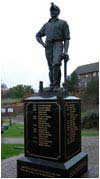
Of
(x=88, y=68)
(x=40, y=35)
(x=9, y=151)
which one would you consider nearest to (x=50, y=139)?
(x=40, y=35)

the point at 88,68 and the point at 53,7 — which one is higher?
the point at 88,68

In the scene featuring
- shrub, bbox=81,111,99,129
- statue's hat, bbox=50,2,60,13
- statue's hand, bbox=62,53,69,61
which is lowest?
shrub, bbox=81,111,99,129

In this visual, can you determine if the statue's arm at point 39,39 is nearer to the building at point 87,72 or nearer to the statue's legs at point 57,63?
the statue's legs at point 57,63

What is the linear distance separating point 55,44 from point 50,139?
94.3 inches

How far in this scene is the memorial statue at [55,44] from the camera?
746 cm

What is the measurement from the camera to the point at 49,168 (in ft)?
22.4

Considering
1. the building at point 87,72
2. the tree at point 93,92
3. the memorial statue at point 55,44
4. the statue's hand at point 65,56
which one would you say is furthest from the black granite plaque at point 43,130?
the building at point 87,72

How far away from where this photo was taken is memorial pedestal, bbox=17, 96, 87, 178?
6801 millimetres

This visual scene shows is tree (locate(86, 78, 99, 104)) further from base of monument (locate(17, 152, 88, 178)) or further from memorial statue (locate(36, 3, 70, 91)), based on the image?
base of monument (locate(17, 152, 88, 178))

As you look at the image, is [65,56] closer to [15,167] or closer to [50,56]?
[50,56]

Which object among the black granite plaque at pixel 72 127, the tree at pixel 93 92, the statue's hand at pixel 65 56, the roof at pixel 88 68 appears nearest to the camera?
the black granite plaque at pixel 72 127

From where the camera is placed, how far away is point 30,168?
7145mm

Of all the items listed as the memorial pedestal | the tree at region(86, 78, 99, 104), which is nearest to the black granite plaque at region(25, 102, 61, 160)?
the memorial pedestal

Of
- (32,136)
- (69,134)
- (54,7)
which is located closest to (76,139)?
(69,134)
